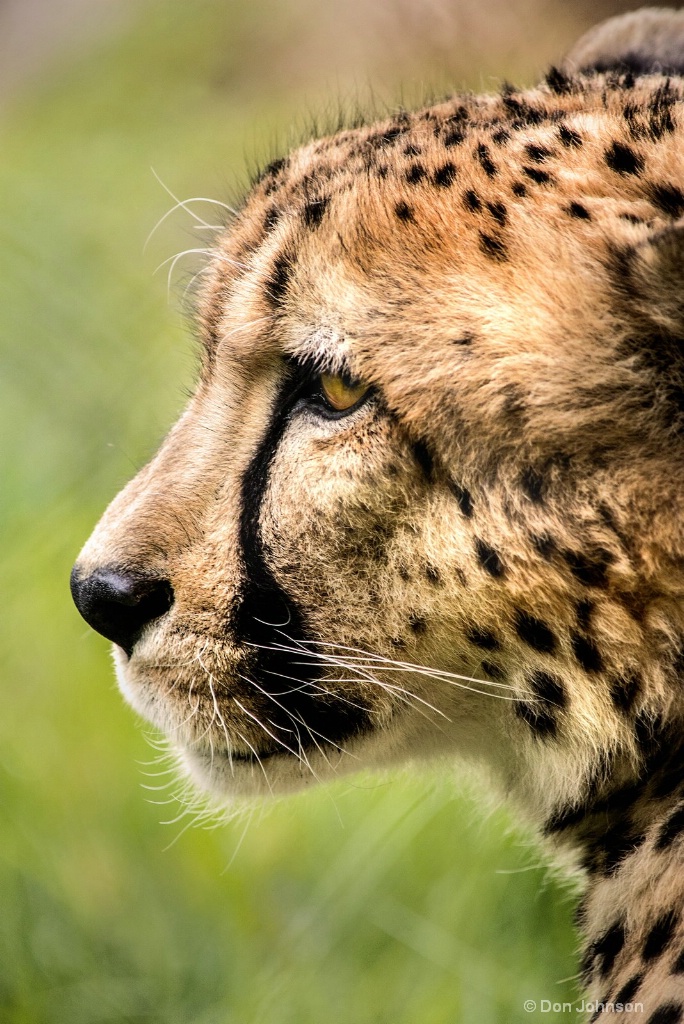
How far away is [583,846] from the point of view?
1288 mm

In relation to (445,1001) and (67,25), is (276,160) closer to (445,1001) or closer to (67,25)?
(445,1001)

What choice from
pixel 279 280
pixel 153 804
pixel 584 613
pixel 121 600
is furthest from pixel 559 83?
pixel 153 804

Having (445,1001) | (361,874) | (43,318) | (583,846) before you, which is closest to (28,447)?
(43,318)

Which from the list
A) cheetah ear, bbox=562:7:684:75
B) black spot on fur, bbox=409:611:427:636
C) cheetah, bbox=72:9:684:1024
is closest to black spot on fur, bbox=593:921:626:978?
cheetah, bbox=72:9:684:1024

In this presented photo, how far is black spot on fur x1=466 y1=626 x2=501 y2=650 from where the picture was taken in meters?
1.13

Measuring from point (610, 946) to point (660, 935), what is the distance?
11cm

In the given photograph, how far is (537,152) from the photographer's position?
1.17 m

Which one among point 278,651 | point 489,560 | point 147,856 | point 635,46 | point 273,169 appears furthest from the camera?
point 147,856

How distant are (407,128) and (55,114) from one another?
2777mm

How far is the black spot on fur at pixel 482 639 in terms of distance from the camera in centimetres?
113

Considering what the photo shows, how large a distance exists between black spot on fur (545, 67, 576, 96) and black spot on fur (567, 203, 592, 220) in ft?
0.91

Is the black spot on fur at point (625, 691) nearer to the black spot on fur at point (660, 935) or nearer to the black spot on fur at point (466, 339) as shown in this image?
the black spot on fur at point (660, 935)

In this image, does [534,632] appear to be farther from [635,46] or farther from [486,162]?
[635,46]

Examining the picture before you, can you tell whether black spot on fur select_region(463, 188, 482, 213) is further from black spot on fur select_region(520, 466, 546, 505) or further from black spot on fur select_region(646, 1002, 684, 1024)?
black spot on fur select_region(646, 1002, 684, 1024)
